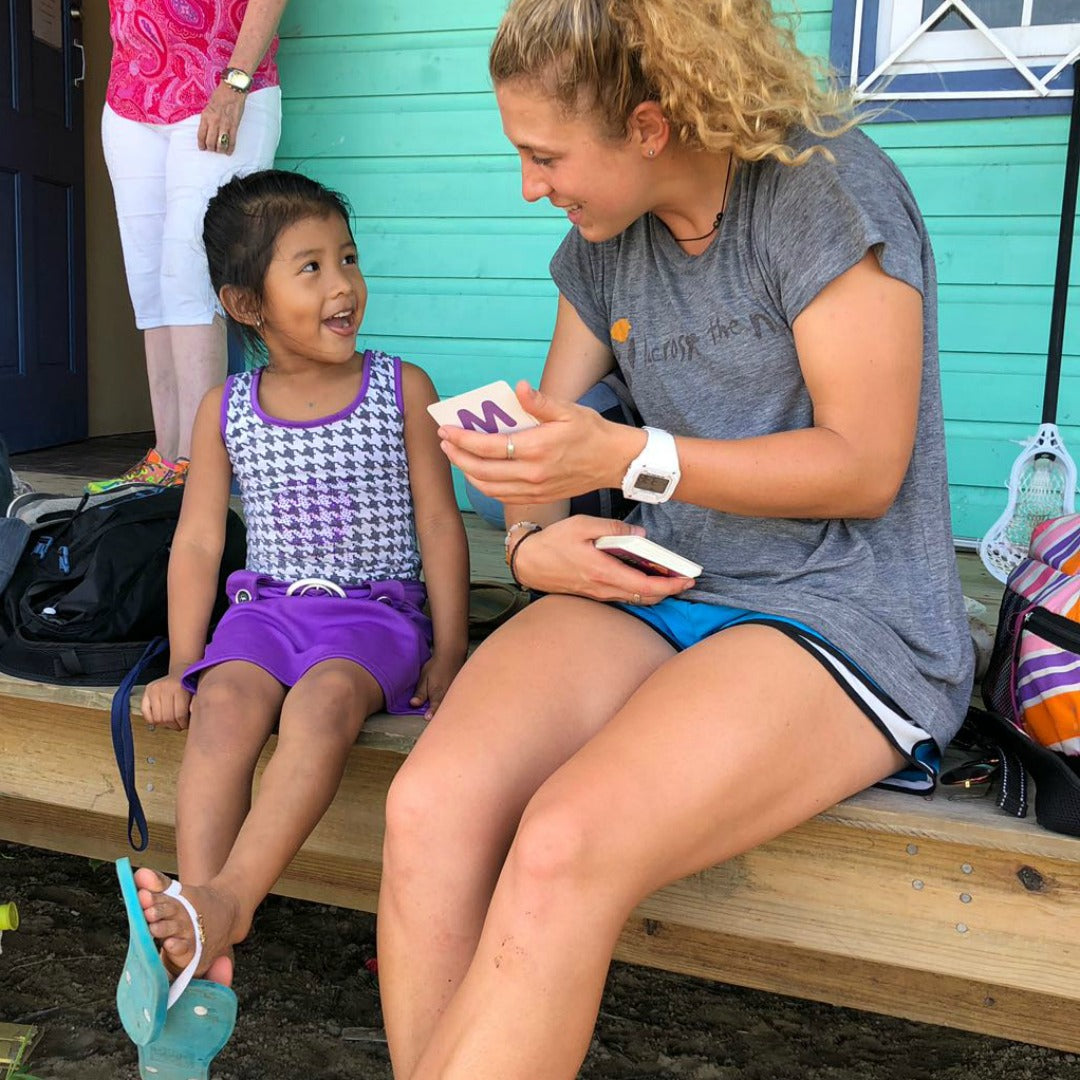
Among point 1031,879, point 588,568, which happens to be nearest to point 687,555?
point 588,568

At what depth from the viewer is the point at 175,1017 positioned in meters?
1.41

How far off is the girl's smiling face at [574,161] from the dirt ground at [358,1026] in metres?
1.37

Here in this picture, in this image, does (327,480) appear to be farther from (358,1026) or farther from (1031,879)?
(1031,879)

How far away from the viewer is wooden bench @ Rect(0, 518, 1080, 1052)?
57.6 inches

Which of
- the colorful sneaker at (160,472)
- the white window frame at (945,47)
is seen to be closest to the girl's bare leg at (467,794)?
the colorful sneaker at (160,472)

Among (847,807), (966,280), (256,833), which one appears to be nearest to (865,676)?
(847,807)

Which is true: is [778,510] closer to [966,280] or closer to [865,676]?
[865,676]

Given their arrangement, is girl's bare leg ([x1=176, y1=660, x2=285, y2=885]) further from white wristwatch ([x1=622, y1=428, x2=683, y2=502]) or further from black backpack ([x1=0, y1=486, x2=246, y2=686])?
white wristwatch ([x1=622, y1=428, x2=683, y2=502])

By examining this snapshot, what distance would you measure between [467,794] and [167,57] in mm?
2362

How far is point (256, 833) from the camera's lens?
61.4 inches

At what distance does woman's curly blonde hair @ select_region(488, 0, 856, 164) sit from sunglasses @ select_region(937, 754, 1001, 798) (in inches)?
31.9

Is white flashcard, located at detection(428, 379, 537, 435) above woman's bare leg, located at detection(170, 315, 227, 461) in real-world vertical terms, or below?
above

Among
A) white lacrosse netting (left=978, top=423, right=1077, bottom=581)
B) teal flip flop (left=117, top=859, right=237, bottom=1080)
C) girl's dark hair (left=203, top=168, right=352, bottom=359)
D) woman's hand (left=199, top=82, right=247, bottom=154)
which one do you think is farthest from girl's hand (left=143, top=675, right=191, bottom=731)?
white lacrosse netting (left=978, top=423, right=1077, bottom=581)

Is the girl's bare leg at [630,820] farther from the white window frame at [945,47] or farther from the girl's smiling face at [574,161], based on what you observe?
the white window frame at [945,47]
